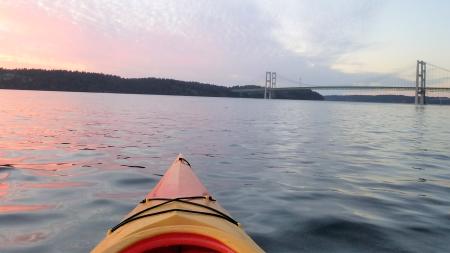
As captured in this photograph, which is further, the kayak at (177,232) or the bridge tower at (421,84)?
the bridge tower at (421,84)

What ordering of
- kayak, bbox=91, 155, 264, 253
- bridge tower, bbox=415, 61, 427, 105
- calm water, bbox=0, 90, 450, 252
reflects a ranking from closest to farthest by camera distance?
kayak, bbox=91, 155, 264, 253, calm water, bbox=0, 90, 450, 252, bridge tower, bbox=415, 61, 427, 105

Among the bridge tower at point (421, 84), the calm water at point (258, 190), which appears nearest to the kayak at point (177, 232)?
the calm water at point (258, 190)

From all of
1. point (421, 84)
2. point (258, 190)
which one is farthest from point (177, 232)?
point (421, 84)

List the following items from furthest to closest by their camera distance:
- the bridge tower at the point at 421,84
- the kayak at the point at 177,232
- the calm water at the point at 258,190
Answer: the bridge tower at the point at 421,84, the calm water at the point at 258,190, the kayak at the point at 177,232

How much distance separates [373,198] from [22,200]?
18.4ft

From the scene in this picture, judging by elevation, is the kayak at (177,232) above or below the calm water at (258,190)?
above

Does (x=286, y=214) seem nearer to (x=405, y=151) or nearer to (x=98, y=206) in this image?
(x=98, y=206)

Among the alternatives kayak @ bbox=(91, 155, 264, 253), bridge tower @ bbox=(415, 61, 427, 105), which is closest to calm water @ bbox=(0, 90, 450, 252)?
kayak @ bbox=(91, 155, 264, 253)

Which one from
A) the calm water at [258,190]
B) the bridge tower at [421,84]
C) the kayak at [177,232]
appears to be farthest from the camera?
the bridge tower at [421,84]

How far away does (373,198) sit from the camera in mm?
6934

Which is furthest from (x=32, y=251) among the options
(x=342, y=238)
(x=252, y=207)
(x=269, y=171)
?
(x=269, y=171)

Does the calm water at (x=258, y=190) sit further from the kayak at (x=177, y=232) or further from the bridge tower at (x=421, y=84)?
the bridge tower at (x=421, y=84)

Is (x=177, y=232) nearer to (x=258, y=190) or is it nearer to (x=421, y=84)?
(x=258, y=190)

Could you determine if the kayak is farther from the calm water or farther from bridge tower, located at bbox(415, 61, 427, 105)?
bridge tower, located at bbox(415, 61, 427, 105)
